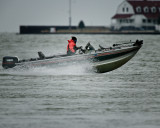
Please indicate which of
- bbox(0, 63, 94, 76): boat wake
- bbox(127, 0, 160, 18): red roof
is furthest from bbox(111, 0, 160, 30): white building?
bbox(0, 63, 94, 76): boat wake

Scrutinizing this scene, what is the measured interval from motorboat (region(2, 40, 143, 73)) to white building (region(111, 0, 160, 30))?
3355 inches

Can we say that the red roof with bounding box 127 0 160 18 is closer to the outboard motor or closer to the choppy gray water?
the choppy gray water

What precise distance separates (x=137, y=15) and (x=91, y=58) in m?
87.1

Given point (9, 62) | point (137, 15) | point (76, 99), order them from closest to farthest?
point (76, 99) < point (9, 62) < point (137, 15)

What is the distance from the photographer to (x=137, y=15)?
103625mm

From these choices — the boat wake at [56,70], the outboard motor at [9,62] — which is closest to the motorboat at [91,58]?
the outboard motor at [9,62]

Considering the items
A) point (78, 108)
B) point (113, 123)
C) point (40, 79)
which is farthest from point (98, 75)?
point (113, 123)

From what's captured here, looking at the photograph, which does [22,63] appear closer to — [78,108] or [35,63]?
[35,63]

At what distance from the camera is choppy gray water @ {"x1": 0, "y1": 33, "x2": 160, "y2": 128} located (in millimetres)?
9859

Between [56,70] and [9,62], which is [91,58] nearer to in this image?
[56,70]

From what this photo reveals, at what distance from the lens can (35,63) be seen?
60.0 ft

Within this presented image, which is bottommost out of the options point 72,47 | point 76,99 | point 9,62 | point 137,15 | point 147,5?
A: point 76,99

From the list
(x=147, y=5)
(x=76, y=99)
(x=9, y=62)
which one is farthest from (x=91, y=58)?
(x=147, y=5)

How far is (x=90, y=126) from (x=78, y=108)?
1.80m
